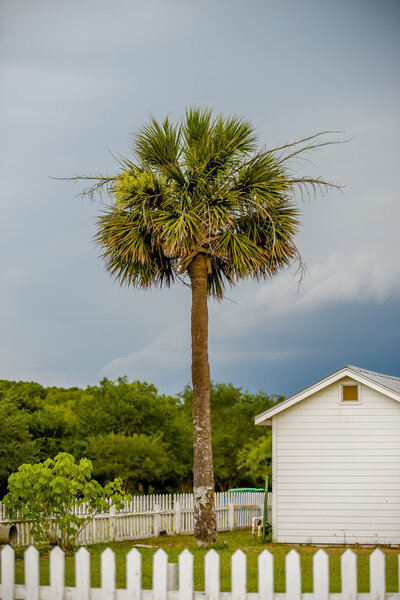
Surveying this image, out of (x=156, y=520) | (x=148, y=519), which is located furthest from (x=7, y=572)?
(x=156, y=520)

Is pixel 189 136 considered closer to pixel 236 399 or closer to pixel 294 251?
pixel 294 251

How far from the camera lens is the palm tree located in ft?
58.4

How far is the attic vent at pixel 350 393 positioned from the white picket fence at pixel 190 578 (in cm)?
Result: 1399

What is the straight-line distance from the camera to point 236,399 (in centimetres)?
6106

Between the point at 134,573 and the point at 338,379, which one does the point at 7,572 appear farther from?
the point at 338,379

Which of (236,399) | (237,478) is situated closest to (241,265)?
(237,478)

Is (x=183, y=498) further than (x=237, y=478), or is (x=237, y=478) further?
(x=237, y=478)

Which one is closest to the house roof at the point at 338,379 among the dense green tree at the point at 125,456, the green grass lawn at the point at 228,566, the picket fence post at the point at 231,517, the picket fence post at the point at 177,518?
the green grass lawn at the point at 228,566

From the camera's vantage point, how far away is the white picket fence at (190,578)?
545 cm

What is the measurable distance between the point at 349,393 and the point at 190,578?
14613 millimetres

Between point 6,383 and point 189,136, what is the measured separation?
149 feet

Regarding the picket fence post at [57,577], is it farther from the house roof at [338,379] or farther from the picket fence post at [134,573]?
the house roof at [338,379]

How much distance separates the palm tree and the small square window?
11.9 ft

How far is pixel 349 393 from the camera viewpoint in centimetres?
1958
